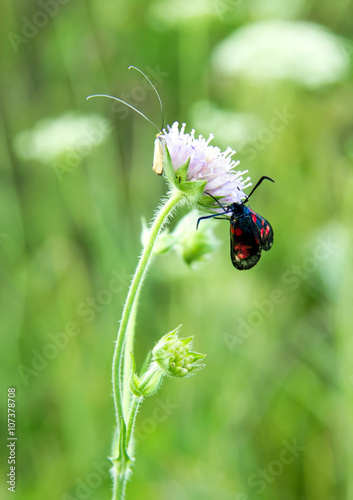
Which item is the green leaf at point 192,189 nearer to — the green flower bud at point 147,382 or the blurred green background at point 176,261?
the green flower bud at point 147,382

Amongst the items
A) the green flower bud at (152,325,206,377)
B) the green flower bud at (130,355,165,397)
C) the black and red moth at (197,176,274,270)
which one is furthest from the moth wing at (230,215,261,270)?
the green flower bud at (130,355,165,397)

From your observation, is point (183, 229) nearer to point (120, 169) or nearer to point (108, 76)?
point (120, 169)

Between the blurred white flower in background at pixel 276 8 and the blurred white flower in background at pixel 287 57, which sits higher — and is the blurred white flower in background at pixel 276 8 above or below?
above

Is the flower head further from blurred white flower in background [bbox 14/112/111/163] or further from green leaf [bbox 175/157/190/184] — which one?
blurred white flower in background [bbox 14/112/111/163]

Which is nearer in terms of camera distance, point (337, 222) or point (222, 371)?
point (222, 371)

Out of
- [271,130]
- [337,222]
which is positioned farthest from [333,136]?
[337,222]

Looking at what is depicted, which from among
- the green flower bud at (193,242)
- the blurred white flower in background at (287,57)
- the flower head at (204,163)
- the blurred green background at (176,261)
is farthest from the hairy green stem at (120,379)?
the blurred white flower in background at (287,57)

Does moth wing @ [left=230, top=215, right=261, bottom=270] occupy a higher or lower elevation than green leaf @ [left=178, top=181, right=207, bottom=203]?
lower
